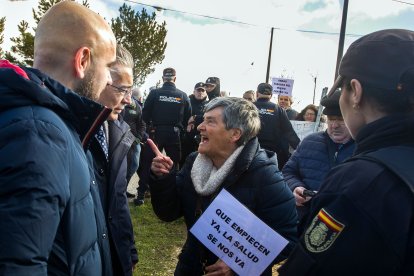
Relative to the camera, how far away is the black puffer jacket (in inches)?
89.6

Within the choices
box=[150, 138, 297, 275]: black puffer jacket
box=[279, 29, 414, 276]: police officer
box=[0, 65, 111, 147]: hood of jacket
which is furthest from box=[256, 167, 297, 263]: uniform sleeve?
box=[0, 65, 111, 147]: hood of jacket

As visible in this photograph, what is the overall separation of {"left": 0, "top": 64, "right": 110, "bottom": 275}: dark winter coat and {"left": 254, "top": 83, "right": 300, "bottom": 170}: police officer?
15.0 feet

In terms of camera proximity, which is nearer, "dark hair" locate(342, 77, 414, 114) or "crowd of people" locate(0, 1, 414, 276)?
"crowd of people" locate(0, 1, 414, 276)

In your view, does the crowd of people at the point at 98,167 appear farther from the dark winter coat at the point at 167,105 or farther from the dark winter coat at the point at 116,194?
the dark winter coat at the point at 167,105

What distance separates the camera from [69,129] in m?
1.26

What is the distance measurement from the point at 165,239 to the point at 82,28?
3.99 meters

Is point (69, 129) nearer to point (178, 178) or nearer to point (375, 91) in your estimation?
point (375, 91)

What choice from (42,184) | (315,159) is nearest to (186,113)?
(315,159)

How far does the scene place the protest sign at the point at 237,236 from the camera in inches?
81.0

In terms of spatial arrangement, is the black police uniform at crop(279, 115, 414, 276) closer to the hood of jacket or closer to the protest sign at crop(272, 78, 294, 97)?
the hood of jacket

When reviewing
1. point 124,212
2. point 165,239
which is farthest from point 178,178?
point 165,239

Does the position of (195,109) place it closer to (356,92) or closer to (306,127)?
(306,127)

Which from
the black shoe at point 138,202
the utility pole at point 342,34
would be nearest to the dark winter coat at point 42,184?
the black shoe at point 138,202

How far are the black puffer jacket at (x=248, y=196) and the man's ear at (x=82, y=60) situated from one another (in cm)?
113
